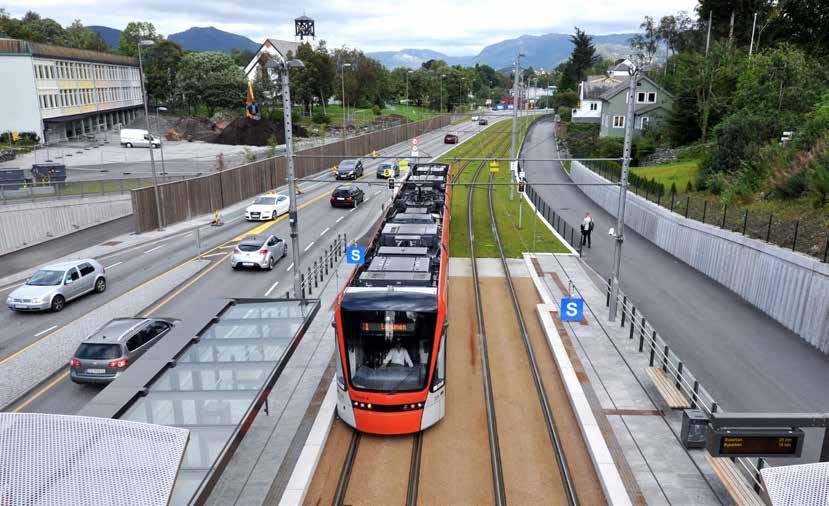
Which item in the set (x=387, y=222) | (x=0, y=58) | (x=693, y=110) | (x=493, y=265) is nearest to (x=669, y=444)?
(x=387, y=222)

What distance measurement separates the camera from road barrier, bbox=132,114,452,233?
32.6 metres

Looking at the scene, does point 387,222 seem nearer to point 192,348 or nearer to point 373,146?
point 192,348

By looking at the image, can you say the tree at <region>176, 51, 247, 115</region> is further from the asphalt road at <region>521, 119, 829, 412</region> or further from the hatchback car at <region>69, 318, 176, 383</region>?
the hatchback car at <region>69, 318, 176, 383</region>

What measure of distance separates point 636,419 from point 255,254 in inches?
694

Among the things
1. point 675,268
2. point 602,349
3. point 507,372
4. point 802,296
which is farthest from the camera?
point 675,268

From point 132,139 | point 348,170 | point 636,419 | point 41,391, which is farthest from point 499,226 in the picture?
point 132,139

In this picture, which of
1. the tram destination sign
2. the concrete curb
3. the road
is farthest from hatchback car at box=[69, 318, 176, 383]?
the tram destination sign

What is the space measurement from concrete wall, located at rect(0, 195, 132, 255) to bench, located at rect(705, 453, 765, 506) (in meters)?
31.3

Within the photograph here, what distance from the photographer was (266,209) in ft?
118

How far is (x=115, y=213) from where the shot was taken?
3559 centimetres

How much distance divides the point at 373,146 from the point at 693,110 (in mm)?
33058

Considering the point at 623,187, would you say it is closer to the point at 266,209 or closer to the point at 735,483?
the point at 735,483

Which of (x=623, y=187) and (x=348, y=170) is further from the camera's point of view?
(x=348, y=170)

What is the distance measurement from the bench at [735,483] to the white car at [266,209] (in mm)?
29737
